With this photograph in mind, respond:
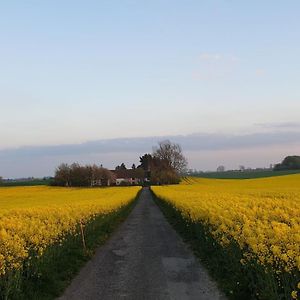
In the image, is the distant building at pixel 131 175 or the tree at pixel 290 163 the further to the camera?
the distant building at pixel 131 175

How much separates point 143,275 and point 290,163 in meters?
167

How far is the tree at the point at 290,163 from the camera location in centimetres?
16712

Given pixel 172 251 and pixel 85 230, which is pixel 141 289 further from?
pixel 85 230

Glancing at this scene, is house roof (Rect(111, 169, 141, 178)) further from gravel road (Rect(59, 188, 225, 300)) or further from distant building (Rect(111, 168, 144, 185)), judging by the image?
gravel road (Rect(59, 188, 225, 300))

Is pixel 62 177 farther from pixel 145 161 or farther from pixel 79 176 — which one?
pixel 145 161

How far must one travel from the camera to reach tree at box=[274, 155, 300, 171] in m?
167

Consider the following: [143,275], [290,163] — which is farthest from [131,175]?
[143,275]

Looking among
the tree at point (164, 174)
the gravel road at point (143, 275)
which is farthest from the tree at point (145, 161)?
the gravel road at point (143, 275)

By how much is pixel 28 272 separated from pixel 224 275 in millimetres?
4651

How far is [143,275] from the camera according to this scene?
12.4 meters

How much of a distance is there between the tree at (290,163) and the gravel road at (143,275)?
511ft

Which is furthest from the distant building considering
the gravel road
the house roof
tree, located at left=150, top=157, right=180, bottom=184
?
the gravel road

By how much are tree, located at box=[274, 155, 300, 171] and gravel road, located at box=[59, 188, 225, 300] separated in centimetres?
15580

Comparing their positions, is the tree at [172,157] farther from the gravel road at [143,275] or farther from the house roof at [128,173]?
the gravel road at [143,275]
